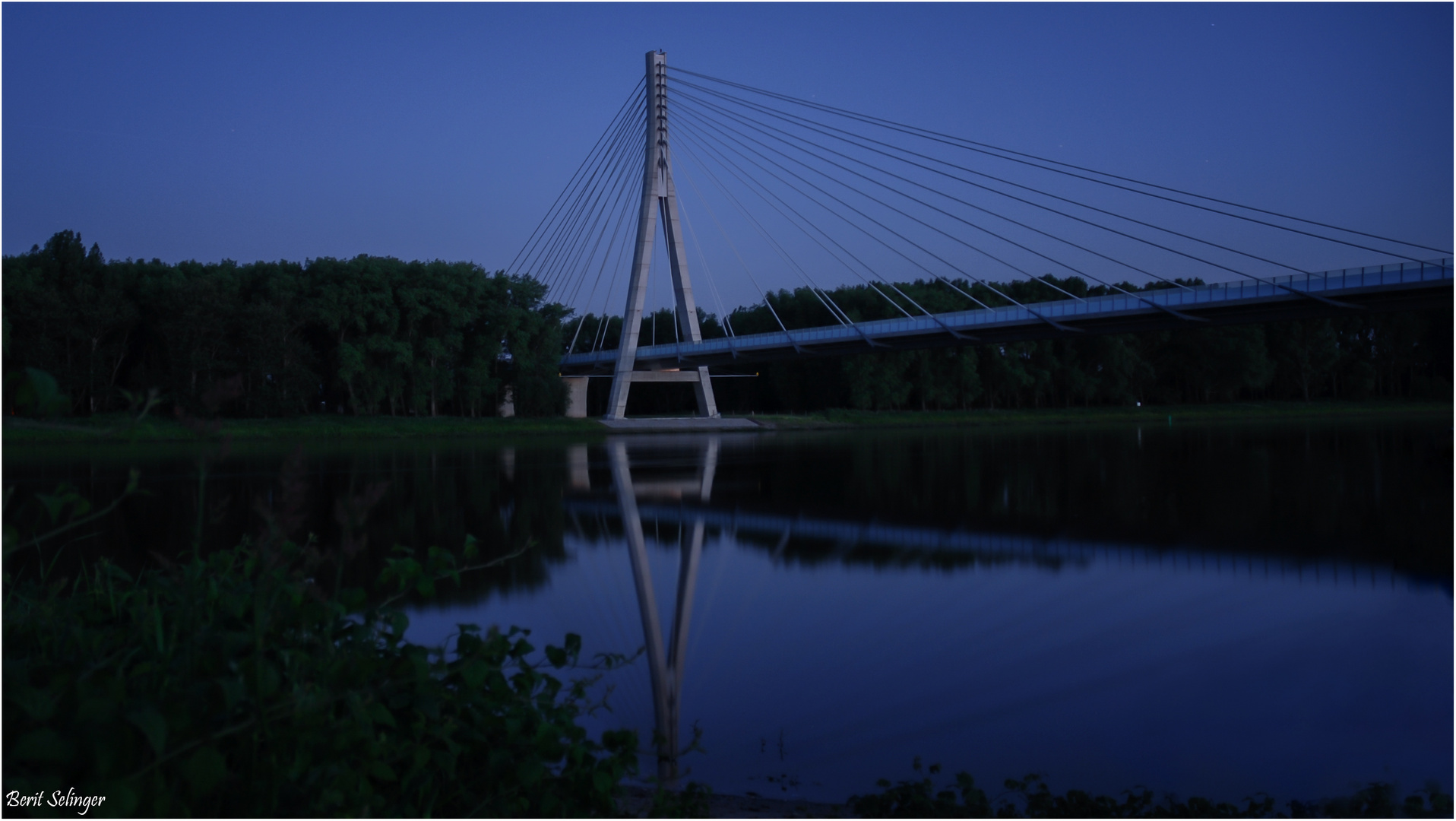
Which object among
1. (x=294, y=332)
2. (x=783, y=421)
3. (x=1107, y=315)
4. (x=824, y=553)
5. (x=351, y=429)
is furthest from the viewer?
(x=783, y=421)

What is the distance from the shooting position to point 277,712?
7.87 ft

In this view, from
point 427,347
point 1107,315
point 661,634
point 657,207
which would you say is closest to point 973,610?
point 661,634

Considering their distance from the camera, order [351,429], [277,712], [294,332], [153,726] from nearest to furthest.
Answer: [153,726]
[277,712]
[351,429]
[294,332]

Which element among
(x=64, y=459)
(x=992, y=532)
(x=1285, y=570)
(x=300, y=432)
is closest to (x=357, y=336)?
(x=300, y=432)

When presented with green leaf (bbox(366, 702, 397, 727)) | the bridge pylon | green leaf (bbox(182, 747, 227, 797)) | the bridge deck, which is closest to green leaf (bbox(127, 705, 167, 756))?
green leaf (bbox(182, 747, 227, 797))

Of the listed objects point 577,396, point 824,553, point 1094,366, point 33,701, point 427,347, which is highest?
point 1094,366

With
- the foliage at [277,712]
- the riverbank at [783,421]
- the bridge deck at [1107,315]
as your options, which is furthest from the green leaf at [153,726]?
the bridge deck at [1107,315]

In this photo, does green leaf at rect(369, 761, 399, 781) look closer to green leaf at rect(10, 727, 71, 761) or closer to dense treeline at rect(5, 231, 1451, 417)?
green leaf at rect(10, 727, 71, 761)

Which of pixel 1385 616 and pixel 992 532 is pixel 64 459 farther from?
pixel 1385 616

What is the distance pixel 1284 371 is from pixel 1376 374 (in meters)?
6.09

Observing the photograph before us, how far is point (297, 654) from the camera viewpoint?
99.5 inches

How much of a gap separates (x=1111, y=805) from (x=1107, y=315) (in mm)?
26948

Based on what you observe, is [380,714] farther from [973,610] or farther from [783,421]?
[783,421]

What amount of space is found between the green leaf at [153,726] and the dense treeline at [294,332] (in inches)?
1453
